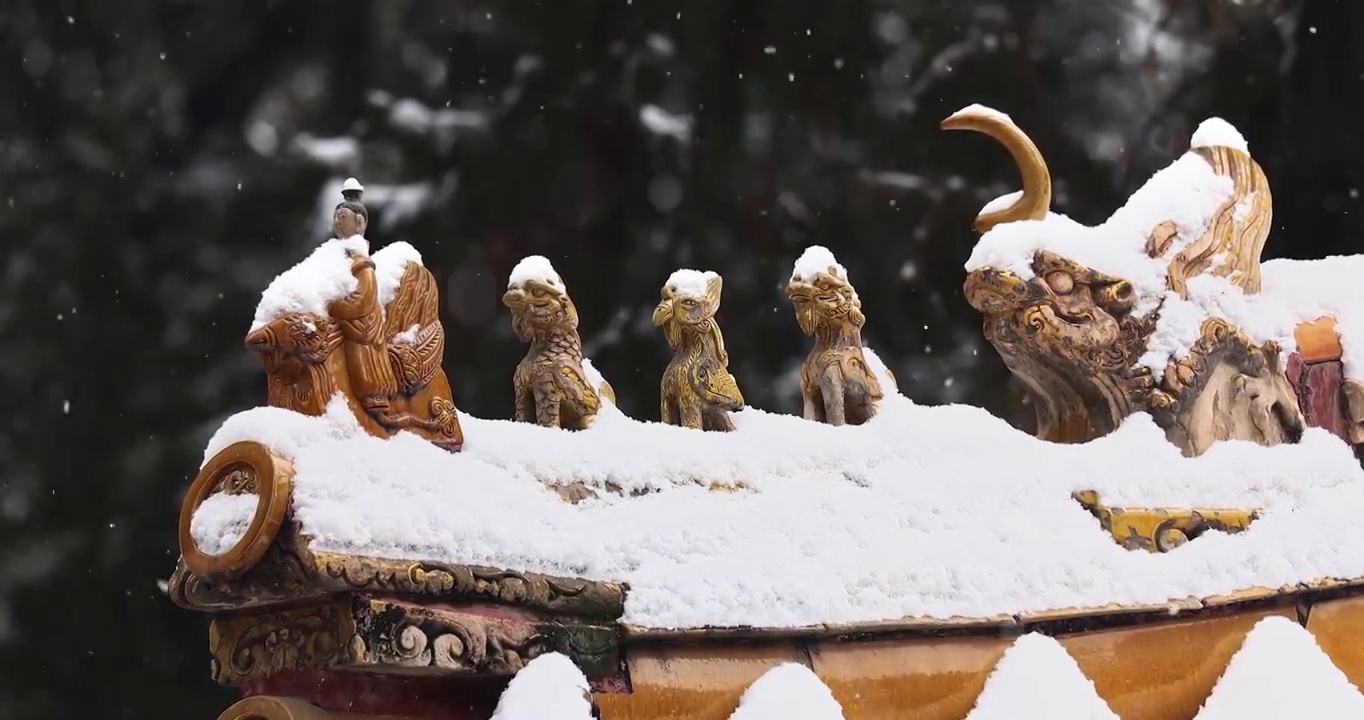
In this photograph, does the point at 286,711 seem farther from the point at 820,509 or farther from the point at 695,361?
the point at 695,361

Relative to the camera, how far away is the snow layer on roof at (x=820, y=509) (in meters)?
3.31

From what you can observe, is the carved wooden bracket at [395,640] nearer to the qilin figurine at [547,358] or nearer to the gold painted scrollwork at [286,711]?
the gold painted scrollwork at [286,711]

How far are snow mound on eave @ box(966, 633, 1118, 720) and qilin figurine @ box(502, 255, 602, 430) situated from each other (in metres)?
1.13

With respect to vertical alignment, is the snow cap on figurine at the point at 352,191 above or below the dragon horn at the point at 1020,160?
below

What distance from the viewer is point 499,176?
25.0ft

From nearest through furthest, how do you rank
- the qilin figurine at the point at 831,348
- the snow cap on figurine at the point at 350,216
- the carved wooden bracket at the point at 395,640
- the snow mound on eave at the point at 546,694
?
1. the carved wooden bracket at the point at 395,640
2. the snow mound on eave at the point at 546,694
3. the snow cap on figurine at the point at 350,216
4. the qilin figurine at the point at 831,348

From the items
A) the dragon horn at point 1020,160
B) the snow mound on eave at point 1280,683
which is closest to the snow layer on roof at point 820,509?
the snow mound on eave at point 1280,683

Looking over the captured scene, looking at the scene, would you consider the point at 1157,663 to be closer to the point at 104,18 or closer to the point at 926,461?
the point at 926,461

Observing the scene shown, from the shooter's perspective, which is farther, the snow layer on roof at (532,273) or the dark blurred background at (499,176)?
the dark blurred background at (499,176)

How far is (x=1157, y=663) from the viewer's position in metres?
4.09

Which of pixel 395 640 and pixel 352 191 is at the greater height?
pixel 352 191

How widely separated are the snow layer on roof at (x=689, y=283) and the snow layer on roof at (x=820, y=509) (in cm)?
33

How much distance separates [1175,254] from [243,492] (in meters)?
2.74

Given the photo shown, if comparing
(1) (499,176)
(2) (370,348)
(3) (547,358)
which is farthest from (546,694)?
(1) (499,176)
